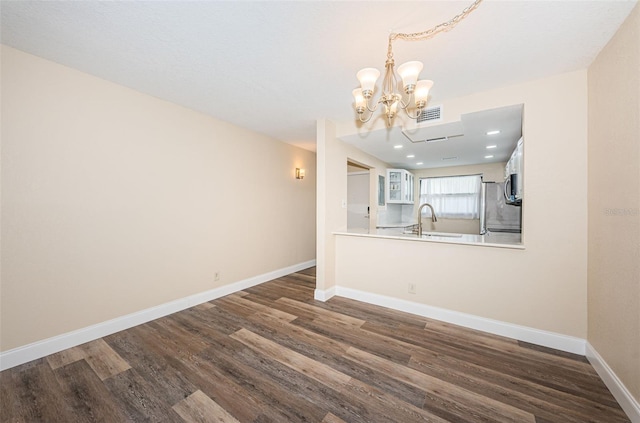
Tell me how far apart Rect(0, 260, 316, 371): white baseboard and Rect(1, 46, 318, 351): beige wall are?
0.06 metres

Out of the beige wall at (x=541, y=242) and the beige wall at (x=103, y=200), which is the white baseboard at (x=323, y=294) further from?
the beige wall at (x=541, y=242)

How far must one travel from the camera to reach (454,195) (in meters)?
6.06

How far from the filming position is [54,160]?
2088 millimetres

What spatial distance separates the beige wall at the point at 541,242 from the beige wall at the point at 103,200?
298cm

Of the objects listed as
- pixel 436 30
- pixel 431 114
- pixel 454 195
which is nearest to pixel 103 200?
pixel 436 30

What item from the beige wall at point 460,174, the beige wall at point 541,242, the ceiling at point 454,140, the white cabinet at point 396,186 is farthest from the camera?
the white cabinet at point 396,186

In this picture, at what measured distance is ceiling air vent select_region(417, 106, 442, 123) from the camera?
9.10 ft

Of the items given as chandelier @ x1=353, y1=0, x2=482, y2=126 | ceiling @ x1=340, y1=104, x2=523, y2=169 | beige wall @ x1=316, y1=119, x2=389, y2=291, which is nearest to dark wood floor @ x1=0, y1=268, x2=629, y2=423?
beige wall @ x1=316, y1=119, x2=389, y2=291

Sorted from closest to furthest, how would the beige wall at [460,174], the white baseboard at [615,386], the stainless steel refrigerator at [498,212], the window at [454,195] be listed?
1. the white baseboard at [615,386]
2. the stainless steel refrigerator at [498,212]
3. the beige wall at [460,174]
4. the window at [454,195]

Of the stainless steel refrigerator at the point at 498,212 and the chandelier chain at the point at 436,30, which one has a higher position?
the chandelier chain at the point at 436,30

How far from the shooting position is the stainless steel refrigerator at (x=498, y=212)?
3656 mm

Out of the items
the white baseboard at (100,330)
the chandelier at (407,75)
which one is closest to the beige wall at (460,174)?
the chandelier at (407,75)

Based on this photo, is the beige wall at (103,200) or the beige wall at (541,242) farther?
the beige wall at (541,242)

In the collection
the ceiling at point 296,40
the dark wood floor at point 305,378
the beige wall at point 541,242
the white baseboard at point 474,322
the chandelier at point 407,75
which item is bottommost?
the dark wood floor at point 305,378
